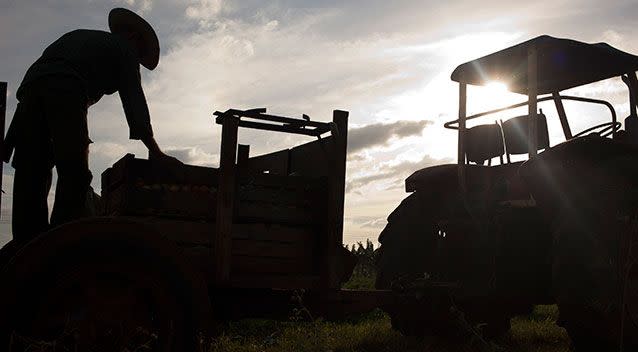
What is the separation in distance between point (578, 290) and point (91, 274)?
8.89 feet

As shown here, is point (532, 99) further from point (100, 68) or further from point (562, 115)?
point (100, 68)

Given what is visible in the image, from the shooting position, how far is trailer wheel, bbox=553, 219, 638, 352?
3.67 metres

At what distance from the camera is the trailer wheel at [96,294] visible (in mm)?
2928

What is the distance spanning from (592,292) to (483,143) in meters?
1.97

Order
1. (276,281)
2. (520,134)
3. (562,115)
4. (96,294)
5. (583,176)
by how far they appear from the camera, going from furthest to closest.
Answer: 1. (562,115)
2. (520,134)
3. (583,176)
4. (276,281)
5. (96,294)

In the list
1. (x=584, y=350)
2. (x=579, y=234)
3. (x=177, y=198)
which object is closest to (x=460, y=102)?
(x=579, y=234)

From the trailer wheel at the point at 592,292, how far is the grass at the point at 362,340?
2.06ft

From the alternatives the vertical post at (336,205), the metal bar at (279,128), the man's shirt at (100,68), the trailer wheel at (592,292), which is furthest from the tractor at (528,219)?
the man's shirt at (100,68)

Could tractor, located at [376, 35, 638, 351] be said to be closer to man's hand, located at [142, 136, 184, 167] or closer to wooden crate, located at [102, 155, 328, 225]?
wooden crate, located at [102, 155, 328, 225]

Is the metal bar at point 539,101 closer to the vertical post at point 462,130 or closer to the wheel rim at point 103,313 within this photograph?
the vertical post at point 462,130

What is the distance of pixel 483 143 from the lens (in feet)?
18.1

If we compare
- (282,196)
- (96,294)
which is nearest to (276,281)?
(282,196)

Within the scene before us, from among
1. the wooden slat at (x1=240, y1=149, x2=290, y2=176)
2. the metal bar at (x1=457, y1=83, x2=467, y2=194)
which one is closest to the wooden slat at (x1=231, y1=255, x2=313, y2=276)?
the wooden slat at (x1=240, y1=149, x2=290, y2=176)

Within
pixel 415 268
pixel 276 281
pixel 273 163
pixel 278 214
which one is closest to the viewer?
pixel 276 281
